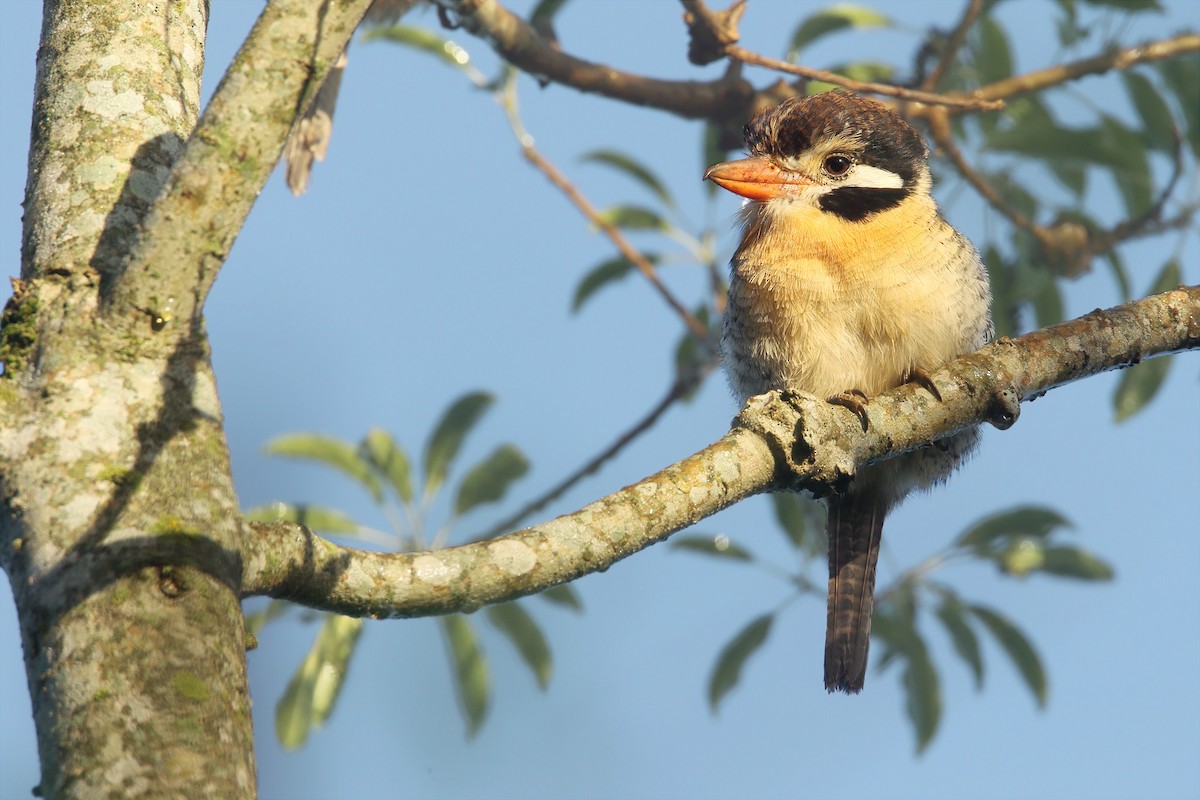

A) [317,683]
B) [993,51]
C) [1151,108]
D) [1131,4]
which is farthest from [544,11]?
[317,683]

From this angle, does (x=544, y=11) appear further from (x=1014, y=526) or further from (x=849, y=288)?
(x=1014, y=526)

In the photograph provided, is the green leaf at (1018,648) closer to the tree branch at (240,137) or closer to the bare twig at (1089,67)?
the bare twig at (1089,67)

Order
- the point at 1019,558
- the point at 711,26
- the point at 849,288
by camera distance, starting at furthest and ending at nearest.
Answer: the point at 1019,558, the point at 711,26, the point at 849,288

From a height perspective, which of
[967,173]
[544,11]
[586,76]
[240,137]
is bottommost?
[240,137]

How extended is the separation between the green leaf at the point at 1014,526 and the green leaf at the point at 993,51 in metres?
1.86

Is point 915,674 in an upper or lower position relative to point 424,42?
lower

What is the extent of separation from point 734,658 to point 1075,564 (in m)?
1.61

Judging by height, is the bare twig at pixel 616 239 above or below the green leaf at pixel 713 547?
above

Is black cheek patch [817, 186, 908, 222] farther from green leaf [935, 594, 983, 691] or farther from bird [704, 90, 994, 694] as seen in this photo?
green leaf [935, 594, 983, 691]

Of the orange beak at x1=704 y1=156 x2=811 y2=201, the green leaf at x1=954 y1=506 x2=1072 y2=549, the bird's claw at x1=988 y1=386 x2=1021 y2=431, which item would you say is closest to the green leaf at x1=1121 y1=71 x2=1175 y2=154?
the green leaf at x1=954 y1=506 x2=1072 y2=549

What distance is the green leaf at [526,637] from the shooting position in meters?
4.81

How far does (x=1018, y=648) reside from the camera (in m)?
5.11

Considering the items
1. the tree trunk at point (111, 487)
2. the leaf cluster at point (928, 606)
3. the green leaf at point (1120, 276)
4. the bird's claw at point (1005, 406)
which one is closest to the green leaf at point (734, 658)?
the leaf cluster at point (928, 606)

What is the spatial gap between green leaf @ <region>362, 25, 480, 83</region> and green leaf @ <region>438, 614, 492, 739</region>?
2.41 meters
